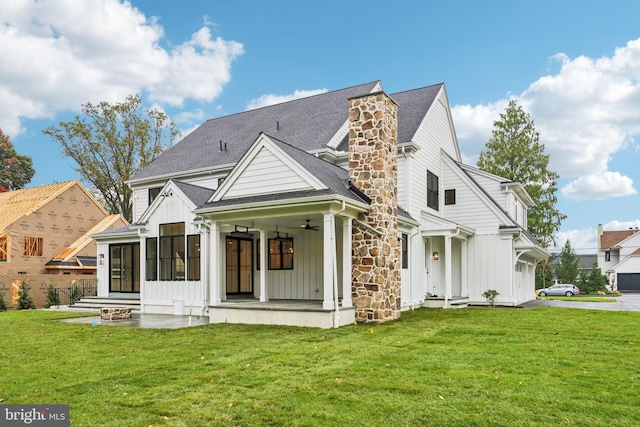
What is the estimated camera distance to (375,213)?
1224 centimetres

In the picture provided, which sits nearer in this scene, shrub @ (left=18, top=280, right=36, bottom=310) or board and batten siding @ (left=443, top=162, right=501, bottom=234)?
board and batten siding @ (left=443, top=162, right=501, bottom=234)

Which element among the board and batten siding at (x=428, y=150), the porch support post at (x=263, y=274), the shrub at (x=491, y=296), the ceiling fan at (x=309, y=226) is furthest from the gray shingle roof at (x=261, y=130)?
the shrub at (x=491, y=296)

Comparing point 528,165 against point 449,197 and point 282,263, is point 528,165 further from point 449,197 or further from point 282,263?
point 282,263

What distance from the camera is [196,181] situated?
19.6m

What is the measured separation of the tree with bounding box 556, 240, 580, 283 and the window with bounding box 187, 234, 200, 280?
3750 cm

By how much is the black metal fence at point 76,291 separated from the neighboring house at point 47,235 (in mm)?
530

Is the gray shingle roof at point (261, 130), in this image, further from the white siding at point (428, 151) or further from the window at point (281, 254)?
the window at point (281, 254)

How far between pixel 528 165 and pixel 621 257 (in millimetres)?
24755

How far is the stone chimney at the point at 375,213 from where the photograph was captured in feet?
39.3

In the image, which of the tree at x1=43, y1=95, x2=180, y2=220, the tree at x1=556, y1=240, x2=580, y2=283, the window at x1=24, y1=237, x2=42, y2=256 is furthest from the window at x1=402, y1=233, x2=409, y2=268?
the tree at x1=556, y1=240, x2=580, y2=283

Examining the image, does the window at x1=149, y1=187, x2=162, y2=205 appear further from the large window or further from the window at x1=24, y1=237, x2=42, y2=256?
the window at x1=24, y1=237, x2=42, y2=256

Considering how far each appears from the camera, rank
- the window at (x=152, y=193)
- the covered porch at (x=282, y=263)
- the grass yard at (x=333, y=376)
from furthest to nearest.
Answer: the window at (x=152, y=193), the covered porch at (x=282, y=263), the grass yard at (x=333, y=376)

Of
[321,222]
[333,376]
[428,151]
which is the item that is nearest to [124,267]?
[321,222]

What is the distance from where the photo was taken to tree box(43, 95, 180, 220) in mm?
35000
